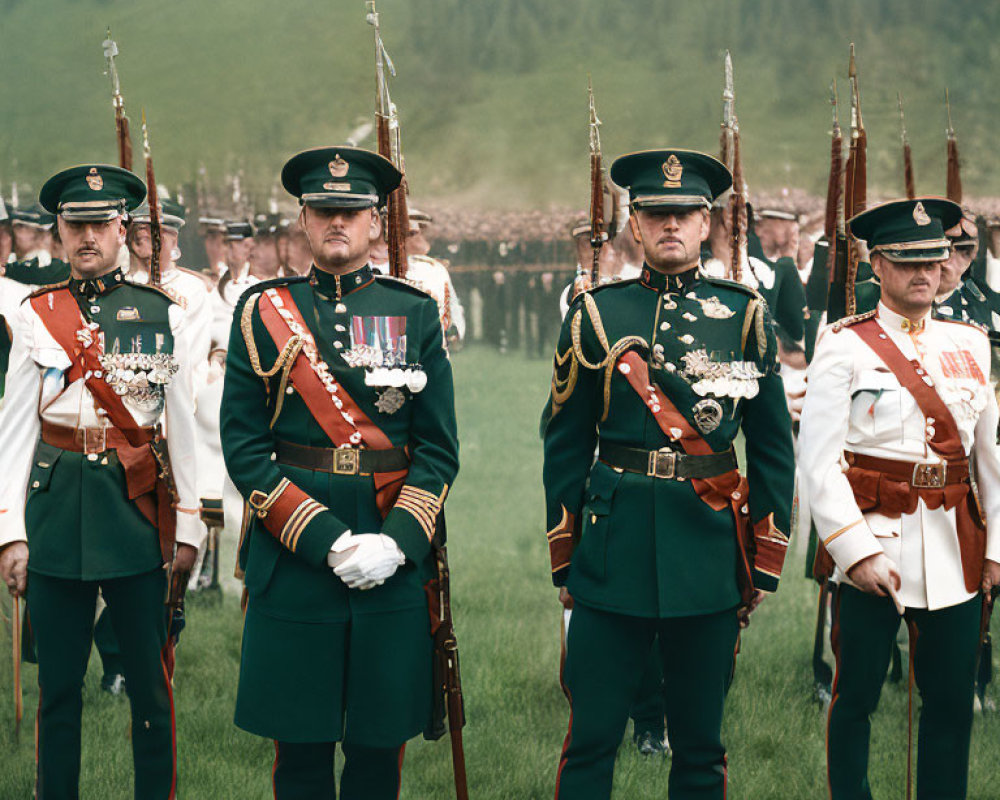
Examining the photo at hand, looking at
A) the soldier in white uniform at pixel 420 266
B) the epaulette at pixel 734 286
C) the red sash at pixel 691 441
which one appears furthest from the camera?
the soldier in white uniform at pixel 420 266

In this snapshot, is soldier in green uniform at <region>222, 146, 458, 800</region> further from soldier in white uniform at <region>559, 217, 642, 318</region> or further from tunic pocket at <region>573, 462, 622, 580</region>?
soldier in white uniform at <region>559, 217, 642, 318</region>

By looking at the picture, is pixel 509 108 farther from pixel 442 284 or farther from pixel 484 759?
pixel 484 759

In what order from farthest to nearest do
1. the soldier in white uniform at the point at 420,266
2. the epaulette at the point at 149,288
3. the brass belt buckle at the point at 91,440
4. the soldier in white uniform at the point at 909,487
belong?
the soldier in white uniform at the point at 420,266, the epaulette at the point at 149,288, the brass belt buckle at the point at 91,440, the soldier in white uniform at the point at 909,487

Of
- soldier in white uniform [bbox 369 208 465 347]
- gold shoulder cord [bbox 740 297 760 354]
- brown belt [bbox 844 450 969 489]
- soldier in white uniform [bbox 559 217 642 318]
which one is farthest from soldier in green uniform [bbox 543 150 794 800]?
soldier in white uniform [bbox 559 217 642 318]

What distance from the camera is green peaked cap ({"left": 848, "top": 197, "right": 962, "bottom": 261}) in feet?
11.2

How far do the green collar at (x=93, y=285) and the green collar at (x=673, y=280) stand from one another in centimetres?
179

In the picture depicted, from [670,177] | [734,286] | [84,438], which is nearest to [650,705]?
[734,286]

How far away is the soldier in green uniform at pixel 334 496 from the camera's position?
9.83 ft

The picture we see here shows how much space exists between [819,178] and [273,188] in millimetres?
4130

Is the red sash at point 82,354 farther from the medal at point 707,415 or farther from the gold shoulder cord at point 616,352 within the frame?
the medal at point 707,415

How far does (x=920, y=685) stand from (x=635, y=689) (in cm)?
99

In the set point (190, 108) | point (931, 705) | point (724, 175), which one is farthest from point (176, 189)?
point (931, 705)

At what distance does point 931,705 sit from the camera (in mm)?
3494

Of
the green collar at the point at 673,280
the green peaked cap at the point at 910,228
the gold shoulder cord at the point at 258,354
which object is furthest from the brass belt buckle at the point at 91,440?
the green peaked cap at the point at 910,228
